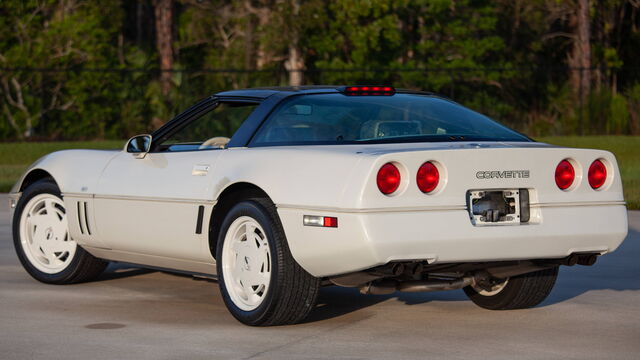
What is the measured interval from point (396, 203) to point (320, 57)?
105 ft

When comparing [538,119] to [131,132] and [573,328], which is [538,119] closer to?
[131,132]

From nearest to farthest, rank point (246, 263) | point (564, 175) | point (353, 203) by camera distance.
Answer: point (353, 203) → point (564, 175) → point (246, 263)

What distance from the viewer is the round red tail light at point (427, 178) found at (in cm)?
658

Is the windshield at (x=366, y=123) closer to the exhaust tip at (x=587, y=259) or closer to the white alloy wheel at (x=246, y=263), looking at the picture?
the white alloy wheel at (x=246, y=263)

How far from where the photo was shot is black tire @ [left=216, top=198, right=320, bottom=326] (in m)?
6.90

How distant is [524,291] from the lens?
784 centimetres

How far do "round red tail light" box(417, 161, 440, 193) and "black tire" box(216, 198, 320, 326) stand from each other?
857 millimetres

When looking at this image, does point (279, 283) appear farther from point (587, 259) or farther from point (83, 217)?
point (83, 217)

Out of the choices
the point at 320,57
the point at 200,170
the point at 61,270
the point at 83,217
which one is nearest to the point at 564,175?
the point at 200,170

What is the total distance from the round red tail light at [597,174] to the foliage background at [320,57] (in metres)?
24.1

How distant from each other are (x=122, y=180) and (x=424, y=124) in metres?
2.16

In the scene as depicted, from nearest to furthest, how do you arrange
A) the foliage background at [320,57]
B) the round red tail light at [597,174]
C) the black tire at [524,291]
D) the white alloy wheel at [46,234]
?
the round red tail light at [597,174]
the black tire at [524,291]
the white alloy wheel at [46,234]
the foliage background at [320,57]

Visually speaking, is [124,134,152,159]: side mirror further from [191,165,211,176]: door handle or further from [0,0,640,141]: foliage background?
[0,0,640,141]: foliage background

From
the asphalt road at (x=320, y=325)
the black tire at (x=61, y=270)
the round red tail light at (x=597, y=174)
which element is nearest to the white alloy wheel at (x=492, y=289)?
the asphalt road at (x=320, y=325)
